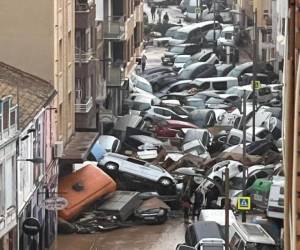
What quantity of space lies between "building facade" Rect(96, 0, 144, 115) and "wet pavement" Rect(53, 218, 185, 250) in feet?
47.4

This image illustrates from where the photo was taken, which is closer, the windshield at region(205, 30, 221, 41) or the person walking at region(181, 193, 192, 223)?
the person walking at region(181, 193, 192, 223)

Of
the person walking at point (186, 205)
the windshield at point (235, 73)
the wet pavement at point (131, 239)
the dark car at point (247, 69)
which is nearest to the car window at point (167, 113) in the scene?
the dark car at point (247, 69)

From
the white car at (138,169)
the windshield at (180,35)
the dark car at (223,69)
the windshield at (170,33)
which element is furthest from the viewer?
the windshield at (170,33)

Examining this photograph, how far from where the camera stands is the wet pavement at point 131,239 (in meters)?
37.8

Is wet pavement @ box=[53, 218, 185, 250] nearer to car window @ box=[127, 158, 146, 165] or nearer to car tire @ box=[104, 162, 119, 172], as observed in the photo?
car tire @ box=[104, 162, 119, 172]

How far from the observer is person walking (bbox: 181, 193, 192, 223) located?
4134cm

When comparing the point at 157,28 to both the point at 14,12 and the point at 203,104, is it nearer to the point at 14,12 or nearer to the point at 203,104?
the point at 203,104

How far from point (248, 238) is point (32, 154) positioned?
612 centimetres

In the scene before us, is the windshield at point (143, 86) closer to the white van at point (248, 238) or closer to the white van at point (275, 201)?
the white van at point (275, 201)

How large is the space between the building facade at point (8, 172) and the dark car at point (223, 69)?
49160 mm

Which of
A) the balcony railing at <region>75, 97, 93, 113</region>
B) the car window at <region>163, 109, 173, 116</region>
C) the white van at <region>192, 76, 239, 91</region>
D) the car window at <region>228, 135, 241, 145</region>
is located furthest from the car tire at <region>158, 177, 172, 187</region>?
the white van at <region>192, 76, 239, 91</region>

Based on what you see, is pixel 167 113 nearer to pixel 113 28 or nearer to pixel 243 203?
pixel 113 28

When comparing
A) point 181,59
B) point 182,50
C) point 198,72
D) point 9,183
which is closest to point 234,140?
point 9,183

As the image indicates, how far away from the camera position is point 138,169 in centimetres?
4453
